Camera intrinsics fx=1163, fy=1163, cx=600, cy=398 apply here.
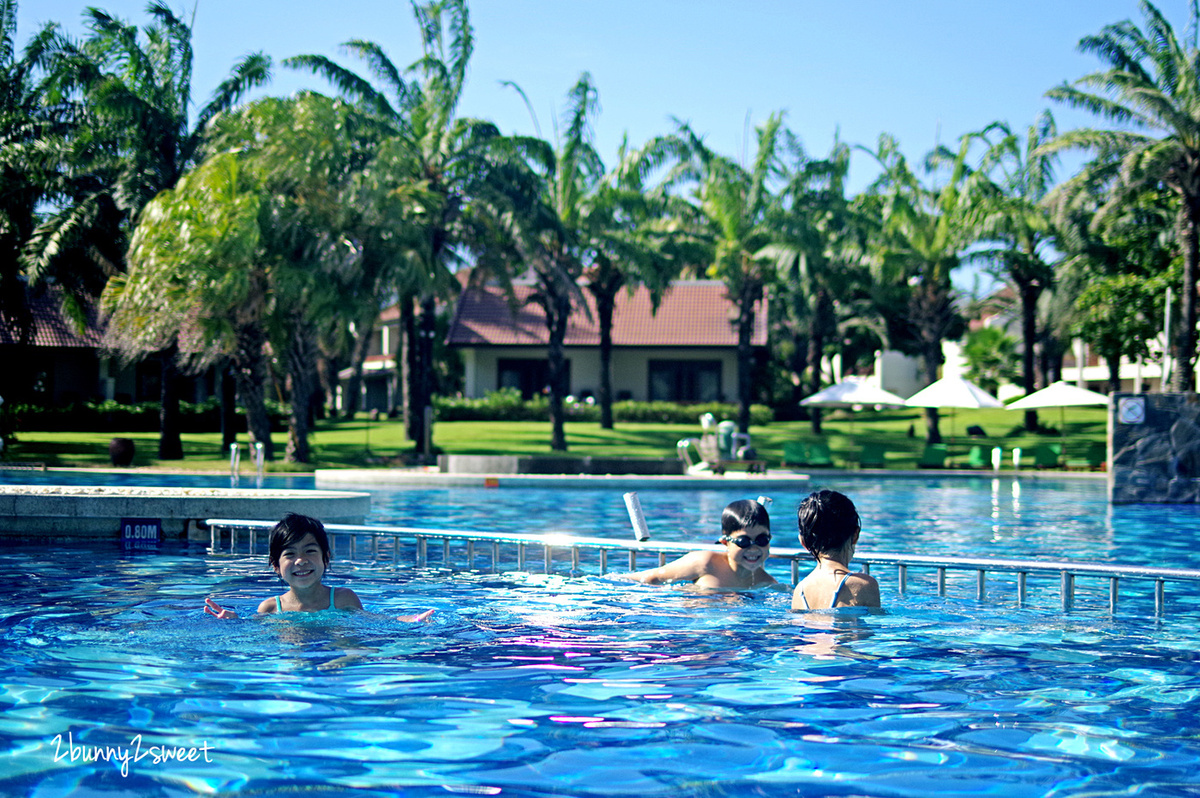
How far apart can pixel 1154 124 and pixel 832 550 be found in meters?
24.7

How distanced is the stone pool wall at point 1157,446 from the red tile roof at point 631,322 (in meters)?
24.7

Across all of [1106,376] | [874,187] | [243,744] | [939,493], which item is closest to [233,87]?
[939,493]

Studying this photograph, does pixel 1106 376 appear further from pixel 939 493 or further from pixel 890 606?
pixel 890 606

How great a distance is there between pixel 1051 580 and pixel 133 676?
812 cm

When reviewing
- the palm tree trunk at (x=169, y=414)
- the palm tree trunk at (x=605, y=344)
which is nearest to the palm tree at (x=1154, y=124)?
the palm tree trunk at (x=605, y=344)

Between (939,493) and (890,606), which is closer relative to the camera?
(890,606)

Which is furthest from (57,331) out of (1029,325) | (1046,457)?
(1029,325)

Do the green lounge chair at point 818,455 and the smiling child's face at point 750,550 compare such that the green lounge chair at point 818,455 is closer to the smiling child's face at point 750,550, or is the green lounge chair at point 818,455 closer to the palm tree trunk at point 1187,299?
the palm tree trunk at point 1187,299

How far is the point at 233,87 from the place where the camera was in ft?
91.7

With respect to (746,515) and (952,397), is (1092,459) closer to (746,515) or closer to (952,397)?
(952,397)

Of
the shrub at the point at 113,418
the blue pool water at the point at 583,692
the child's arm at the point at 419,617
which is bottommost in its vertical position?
the blue pool water at the point at 583,692

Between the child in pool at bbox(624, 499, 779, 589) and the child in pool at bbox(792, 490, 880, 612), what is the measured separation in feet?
2.02

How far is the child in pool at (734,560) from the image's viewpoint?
769cm

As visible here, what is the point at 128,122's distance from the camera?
26.7 m
